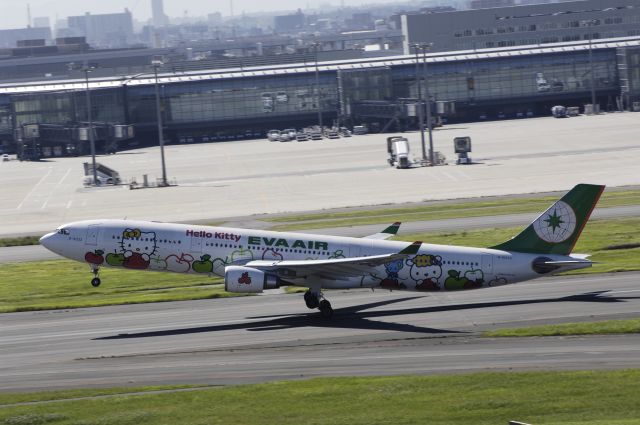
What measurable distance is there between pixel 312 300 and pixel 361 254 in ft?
13.0

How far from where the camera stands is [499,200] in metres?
121

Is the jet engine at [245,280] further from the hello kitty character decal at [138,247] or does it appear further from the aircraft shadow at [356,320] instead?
the hello kitty character decal at [138,247]

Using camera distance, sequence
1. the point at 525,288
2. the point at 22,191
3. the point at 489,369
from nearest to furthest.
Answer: the point at 489,369 → the point at 525,288 → the point at 22,191

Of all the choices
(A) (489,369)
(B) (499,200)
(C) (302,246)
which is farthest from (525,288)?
(B) (499,200)

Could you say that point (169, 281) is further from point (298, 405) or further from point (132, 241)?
point (298, 405)

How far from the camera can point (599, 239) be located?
89312 mm

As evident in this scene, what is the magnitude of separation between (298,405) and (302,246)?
20.5 meters

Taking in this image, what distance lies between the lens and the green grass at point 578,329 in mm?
56969

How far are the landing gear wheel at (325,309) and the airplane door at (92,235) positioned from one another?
14201mm

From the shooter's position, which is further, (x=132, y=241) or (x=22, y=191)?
(x=22, y=191)

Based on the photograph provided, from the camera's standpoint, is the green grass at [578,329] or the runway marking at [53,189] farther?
the runway marking at [53,189]

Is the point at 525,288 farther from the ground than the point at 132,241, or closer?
closer

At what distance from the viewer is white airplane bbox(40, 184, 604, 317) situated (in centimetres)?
6612

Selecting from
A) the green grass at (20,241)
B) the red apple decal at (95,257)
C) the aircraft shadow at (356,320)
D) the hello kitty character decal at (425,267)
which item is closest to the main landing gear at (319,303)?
the aircraft shadow at (356,320)
